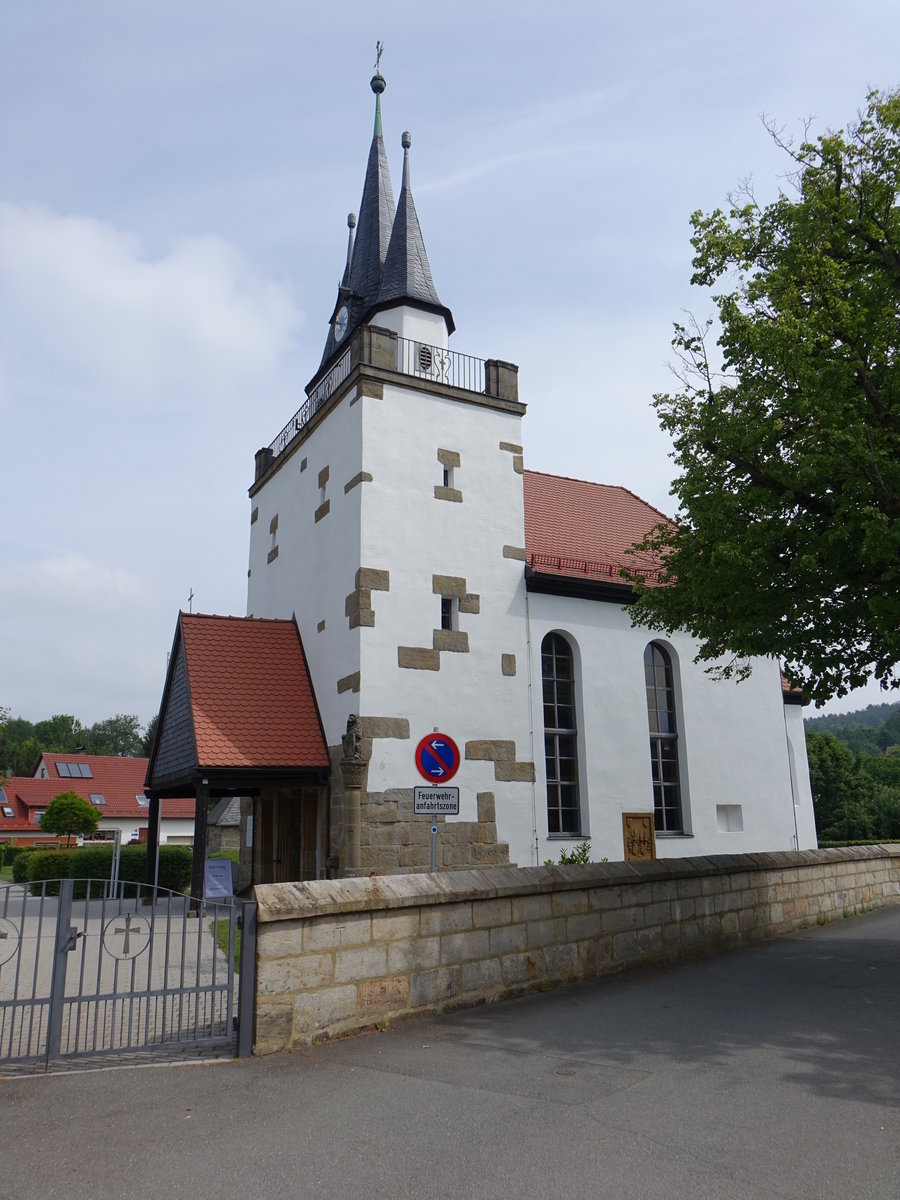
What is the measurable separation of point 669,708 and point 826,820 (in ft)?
88.0

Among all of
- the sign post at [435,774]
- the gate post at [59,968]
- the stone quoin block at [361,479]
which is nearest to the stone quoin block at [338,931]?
the gate post at [59,968]

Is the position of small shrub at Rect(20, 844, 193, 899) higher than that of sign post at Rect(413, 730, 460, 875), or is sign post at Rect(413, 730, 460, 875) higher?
sign post at Rect(413, 730, 460, 875)

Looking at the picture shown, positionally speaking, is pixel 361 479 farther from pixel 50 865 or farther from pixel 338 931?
pixel 50 865

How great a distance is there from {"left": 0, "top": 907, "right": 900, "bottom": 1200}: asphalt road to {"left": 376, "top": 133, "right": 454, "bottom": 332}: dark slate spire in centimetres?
1662

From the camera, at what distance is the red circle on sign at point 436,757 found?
9992 mm

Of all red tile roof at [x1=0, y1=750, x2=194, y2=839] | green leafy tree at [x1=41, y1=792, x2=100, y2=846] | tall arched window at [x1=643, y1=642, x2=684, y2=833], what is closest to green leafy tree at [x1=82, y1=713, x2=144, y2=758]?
red tile roof at [x1=0, y1=750, x2=194, y2=839]

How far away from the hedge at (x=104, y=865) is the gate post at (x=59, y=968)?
18184 millimetres

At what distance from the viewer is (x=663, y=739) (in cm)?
1967

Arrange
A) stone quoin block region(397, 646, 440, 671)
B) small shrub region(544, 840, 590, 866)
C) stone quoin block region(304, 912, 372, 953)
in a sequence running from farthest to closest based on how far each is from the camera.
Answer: small shrub region(544, 840, 590, 866) < stone quoin block region(397, 646, 440, 671) < stone quoin block region(304, 912, 372, 953)

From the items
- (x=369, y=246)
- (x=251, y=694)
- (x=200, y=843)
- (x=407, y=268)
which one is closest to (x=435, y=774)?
(x=200, y=843)

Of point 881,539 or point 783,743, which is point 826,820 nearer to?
point 783,743

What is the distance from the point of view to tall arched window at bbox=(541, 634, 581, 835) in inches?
700

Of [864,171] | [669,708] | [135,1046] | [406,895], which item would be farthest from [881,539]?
[669,708]

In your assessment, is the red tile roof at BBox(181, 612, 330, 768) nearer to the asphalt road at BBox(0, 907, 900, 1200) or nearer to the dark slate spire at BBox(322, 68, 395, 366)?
the dark slate spire at BBox(322, 68, 395, 366)
